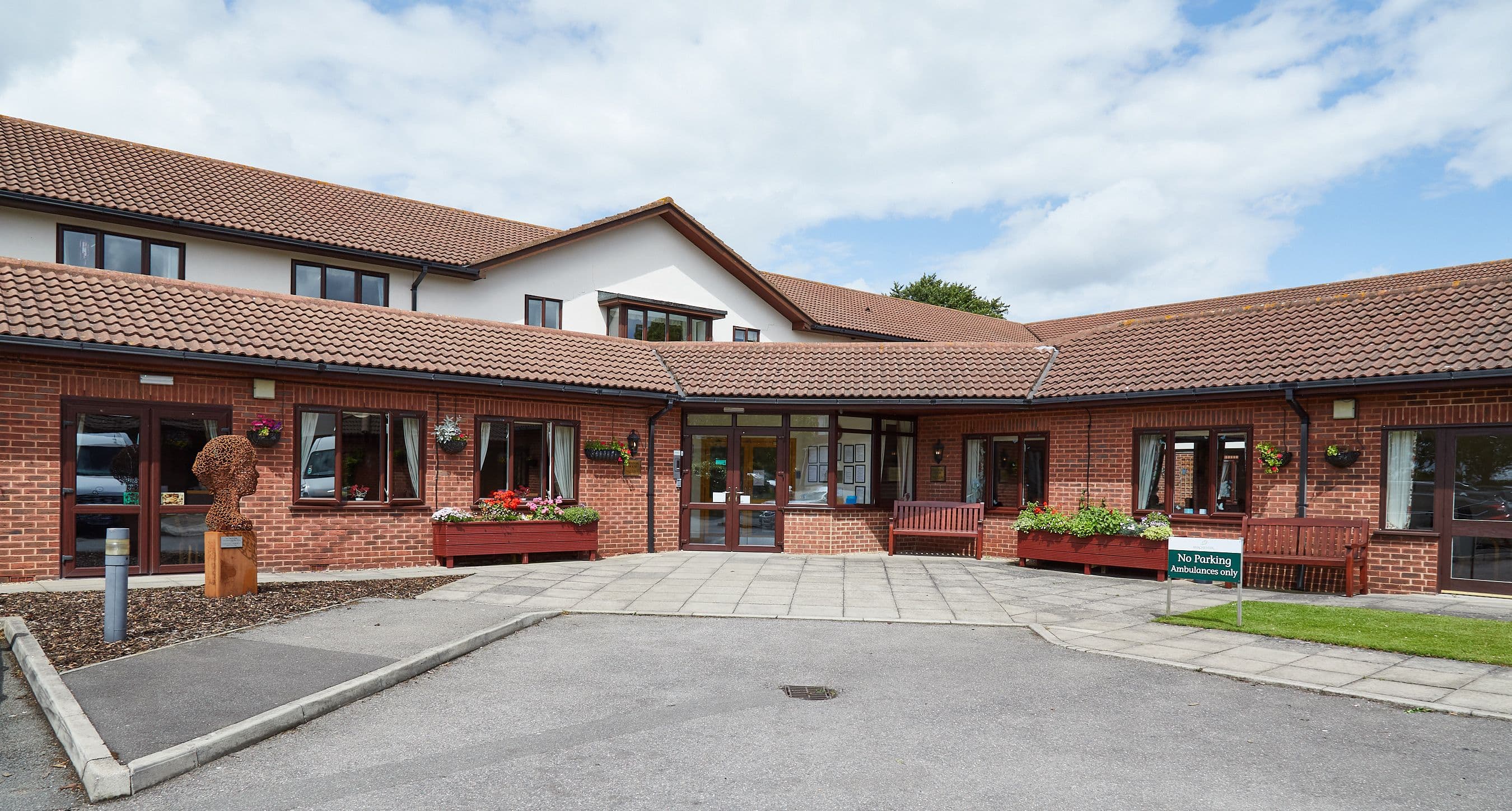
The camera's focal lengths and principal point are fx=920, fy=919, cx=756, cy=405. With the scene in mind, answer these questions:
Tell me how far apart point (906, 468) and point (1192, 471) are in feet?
16.9

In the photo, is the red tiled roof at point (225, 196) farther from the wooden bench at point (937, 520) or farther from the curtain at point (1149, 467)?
the curtain at point (1149, 467)

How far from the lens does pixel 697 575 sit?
492 inches

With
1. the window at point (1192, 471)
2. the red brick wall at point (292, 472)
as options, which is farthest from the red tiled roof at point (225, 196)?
the window at point (1192, 471)

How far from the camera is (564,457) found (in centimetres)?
1448

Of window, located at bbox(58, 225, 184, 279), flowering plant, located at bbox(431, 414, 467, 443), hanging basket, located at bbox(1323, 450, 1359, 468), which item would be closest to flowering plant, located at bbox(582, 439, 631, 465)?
flowering plant, located at bbox(431, 414, 467, 443)

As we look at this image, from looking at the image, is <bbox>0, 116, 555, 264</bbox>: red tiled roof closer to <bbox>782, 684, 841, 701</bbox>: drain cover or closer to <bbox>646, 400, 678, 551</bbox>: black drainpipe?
<bbox>646, 400, 678, 551</bbox>: black drainpipe

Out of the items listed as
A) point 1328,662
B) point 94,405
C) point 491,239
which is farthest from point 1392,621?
point 491,239

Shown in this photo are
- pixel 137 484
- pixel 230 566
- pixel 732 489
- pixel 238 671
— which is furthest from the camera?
pixel 732 489

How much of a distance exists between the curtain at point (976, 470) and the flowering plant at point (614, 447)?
6.04m

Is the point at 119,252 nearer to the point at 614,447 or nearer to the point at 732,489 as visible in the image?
the point at 614,447

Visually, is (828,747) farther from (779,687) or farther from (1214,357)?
(1214,357)

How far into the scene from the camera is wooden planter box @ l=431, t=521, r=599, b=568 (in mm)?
12898

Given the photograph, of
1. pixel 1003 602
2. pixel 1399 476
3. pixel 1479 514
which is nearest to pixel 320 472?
pixel 1003 602

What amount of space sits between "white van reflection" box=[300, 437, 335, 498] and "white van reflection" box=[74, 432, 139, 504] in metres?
1.87
